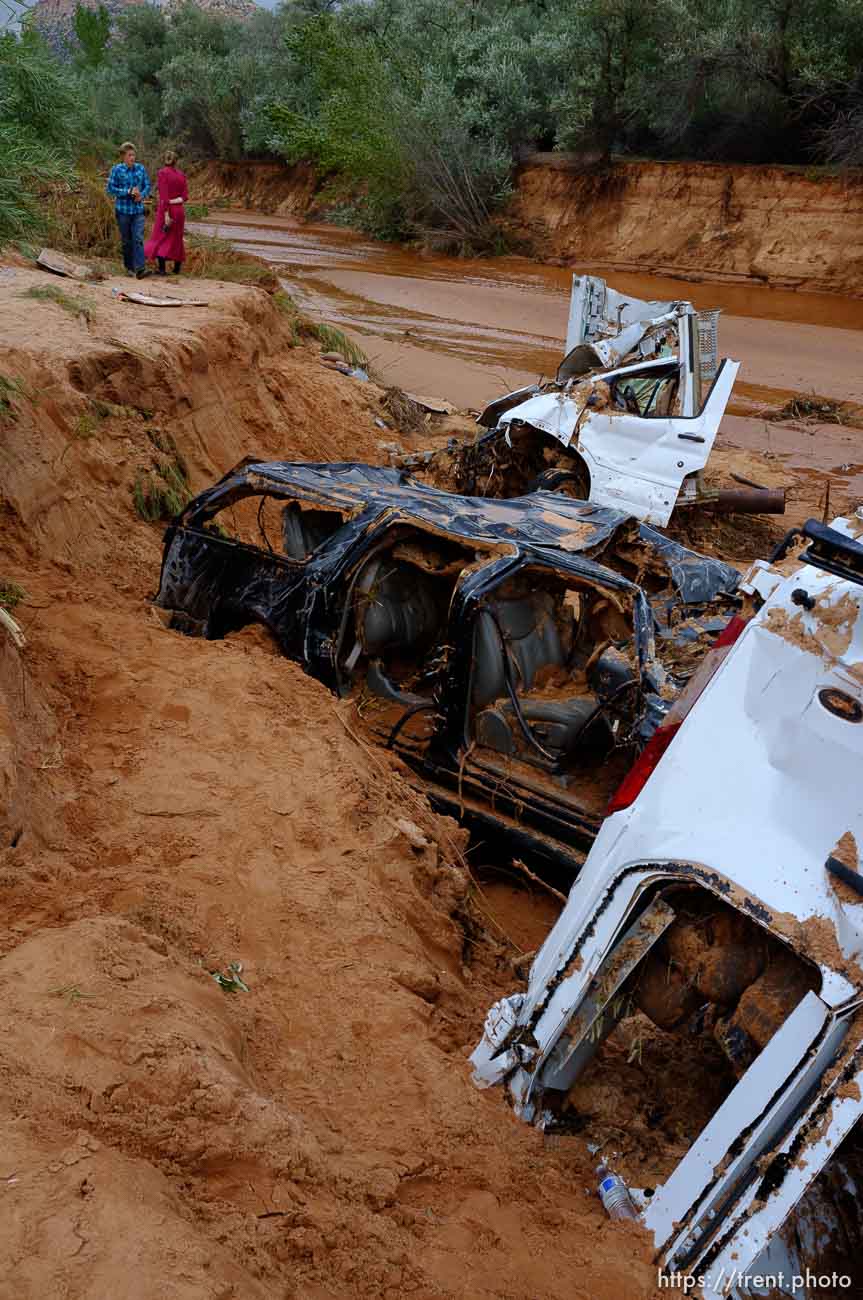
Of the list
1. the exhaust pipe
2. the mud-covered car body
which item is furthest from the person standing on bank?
the mud-covered car body

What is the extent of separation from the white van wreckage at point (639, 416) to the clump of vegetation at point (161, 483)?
2834 millimetres

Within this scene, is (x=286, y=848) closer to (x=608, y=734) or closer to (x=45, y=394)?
(x=608, y=734)

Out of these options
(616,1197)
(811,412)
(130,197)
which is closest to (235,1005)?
A: (616,1197)

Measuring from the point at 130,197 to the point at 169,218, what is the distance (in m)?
0.52

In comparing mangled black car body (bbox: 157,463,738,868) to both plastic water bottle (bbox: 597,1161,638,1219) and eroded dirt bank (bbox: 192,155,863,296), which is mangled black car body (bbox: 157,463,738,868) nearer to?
plastic water bottle (bbox: 597,1161,638,1219)

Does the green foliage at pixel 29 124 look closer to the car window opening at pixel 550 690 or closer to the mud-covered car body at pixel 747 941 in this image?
the car window opening at pixel 550 690

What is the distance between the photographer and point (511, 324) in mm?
19875

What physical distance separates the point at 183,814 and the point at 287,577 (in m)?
1.74

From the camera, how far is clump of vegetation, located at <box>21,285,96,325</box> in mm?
9562

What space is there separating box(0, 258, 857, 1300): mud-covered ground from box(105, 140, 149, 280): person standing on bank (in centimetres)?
734

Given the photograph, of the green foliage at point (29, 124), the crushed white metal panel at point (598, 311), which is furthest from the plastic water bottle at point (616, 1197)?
Answer: the crushed white metal panel at point (598, 311)

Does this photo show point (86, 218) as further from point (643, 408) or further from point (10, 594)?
point (10, 594)

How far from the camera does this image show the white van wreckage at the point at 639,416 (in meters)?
8.80

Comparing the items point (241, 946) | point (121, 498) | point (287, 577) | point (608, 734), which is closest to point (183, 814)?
point (241, 946)
